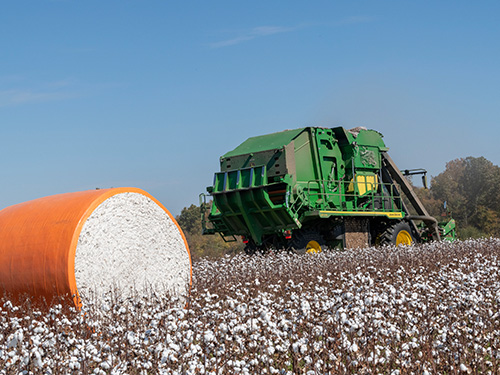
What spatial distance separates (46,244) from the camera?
7.80 metres

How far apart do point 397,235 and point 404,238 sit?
2.28 ft

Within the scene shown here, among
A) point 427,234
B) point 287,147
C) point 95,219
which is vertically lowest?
point 427,234

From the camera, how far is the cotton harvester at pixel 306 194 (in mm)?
14859

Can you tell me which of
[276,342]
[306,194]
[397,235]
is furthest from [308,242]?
[276,342]

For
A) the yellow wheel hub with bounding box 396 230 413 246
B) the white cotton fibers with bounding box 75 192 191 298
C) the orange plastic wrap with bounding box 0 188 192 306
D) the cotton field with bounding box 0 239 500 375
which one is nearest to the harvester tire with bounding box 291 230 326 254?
the yellow wheel hub with bounding box 396 230 413 246

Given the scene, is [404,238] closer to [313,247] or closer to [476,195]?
[313,247]

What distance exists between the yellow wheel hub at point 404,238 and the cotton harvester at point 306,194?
0.09 ft

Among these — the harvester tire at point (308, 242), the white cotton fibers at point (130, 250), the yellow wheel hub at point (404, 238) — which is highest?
the white cotton fibers at point (130, 250)

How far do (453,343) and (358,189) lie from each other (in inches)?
476

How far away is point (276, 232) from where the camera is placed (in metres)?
15.1

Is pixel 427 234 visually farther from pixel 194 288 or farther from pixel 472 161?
pixel 472 161

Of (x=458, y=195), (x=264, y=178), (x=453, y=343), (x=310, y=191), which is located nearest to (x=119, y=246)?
(x=453, y=343)

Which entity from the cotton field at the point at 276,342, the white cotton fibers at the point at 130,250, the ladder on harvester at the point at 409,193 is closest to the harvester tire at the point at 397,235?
the ladder on harvester at the point at 409,193

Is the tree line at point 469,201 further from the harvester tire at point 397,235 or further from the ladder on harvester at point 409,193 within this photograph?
the harvester tire at point 397,235
